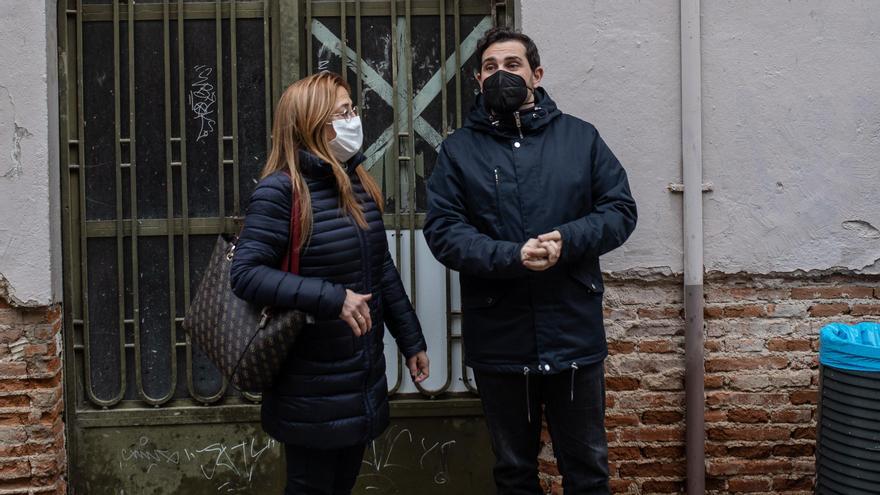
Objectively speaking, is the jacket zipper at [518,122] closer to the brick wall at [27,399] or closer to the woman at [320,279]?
the woman at [320,279]

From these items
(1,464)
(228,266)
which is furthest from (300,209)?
(1,464)

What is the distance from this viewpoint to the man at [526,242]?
3316 mm

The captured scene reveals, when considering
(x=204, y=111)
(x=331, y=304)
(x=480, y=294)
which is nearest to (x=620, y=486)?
A: (x=480, y=294)

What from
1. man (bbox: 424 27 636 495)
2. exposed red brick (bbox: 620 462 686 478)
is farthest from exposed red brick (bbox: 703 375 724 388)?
man (bbox: 424 27 636 495)

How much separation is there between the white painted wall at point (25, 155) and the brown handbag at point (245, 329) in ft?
4.19

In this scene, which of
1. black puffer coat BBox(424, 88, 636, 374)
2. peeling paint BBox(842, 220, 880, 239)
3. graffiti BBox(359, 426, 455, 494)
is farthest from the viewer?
graffiti BBox(359, 426, 455, 494)

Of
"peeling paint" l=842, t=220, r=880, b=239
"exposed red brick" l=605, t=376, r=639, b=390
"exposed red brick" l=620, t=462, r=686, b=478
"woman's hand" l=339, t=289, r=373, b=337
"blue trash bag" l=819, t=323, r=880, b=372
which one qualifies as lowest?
"exposed red brick" l=620, t=462, r=686, b=478

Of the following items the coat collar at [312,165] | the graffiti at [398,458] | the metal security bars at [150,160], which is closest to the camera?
the coat collar at [312,165]

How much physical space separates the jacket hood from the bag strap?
2.47ft

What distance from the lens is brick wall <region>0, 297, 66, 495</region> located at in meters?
4.08

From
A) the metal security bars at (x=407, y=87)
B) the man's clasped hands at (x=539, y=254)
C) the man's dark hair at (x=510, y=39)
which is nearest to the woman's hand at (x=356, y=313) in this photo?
the man's clasped hands at (x=539, y=254)

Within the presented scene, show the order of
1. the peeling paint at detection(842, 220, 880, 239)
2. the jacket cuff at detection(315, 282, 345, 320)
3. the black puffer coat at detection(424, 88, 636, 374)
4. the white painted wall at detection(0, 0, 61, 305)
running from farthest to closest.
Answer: the peeling paint at detection(842, 220, 880, 239) < the white painted wall at detection(0, 0, 61, 305) < the black puffer coat at detection(424, 88, 636, 374) < the jacket cuff at detection(315, 282, 345, 320)

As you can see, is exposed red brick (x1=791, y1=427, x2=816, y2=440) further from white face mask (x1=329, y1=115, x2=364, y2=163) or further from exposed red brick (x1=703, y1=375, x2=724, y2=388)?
white face mask (x1=329, y1=115, x2=364, y2=163)

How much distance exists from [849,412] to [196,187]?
9.26 ft
